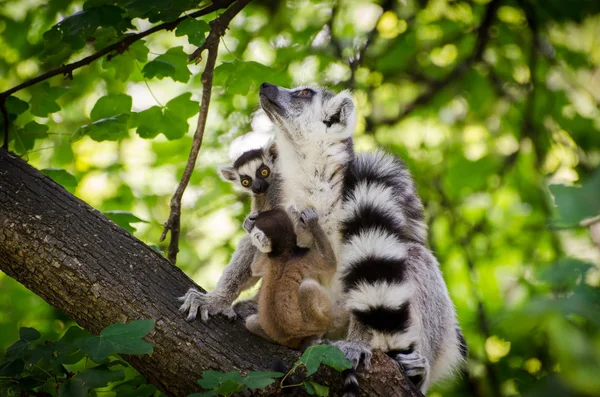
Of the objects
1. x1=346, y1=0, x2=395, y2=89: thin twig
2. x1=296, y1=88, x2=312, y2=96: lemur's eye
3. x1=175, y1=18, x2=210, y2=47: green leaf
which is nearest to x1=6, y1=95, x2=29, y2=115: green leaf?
x1=175, y1=18, x2=210, y2=47: green leaf

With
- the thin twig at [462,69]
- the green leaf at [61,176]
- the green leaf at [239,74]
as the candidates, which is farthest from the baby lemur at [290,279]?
the thin twig at [462,69]

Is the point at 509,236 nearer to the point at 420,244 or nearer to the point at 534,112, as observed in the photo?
the point at 534,112

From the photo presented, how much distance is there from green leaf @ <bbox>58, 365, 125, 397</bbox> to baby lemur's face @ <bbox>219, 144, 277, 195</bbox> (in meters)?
2.03

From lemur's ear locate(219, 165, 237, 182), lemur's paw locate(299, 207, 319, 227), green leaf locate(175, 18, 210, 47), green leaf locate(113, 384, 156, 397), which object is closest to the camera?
green leaf locate(113, 384, 156, 397)

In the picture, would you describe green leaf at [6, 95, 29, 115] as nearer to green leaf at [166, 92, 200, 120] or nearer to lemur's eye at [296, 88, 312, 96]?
green leaf at [166, 92, 200, 120]

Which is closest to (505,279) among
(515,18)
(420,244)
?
(515,18)

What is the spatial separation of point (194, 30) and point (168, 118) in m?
0.64

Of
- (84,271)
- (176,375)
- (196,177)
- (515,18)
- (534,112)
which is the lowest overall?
(176,375)

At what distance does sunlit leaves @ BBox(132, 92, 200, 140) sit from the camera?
3.64m

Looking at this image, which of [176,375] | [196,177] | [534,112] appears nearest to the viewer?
[176,375]

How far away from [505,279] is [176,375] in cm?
Answer: 487

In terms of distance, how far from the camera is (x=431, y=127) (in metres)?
7.12

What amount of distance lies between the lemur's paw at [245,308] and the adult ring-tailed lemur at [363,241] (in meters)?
0.08

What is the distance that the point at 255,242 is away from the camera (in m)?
3.31
